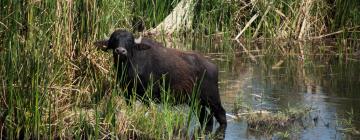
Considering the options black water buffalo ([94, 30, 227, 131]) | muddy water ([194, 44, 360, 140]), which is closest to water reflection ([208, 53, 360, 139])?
muddy water ([194, 44, 360, 140])

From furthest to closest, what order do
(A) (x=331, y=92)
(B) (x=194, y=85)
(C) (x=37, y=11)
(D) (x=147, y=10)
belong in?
(D) (x=147, y=10) → (A) (x=331, y=92) → (B) (x=194, y=85) → (C) (x=37, y=11)

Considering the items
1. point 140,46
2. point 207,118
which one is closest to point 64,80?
→ point 140,46

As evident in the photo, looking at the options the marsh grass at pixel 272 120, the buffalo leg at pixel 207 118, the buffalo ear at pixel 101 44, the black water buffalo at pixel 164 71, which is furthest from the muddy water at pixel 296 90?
the buffalo ear at pixel 101 44

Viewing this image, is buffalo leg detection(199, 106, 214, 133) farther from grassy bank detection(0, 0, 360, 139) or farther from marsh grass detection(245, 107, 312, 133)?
grassy bank detection(0, 0, 360, 139)

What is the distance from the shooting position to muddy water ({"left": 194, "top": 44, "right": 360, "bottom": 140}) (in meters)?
9.73

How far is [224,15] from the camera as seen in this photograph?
17484 mm

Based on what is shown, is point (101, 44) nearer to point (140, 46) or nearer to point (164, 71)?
point (140, 46)

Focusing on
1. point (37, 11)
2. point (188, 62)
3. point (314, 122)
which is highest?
point (37, 11)

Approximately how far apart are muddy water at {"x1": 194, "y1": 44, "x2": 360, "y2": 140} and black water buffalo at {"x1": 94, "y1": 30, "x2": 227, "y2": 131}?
414 millimetres

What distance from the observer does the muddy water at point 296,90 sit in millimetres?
9727

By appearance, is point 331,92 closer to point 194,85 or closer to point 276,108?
point 276,108

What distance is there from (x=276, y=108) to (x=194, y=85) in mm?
1740

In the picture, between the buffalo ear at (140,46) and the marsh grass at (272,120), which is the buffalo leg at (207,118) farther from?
the buffalo ear at (140,46)

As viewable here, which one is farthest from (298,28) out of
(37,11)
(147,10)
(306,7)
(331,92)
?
(37,11)
